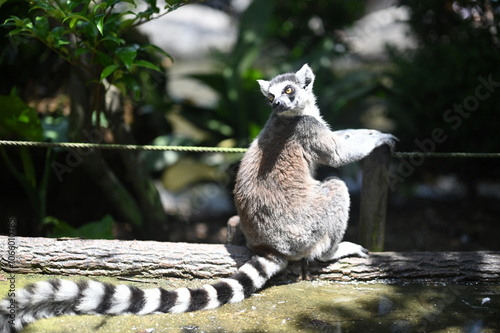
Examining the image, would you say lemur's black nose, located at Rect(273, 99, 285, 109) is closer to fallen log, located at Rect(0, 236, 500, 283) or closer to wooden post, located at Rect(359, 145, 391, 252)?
wooden post, located at Rect(359, 145, 391, 252)

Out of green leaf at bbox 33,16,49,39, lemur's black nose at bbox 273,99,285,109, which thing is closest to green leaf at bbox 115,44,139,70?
green leaf at bbox 33,16,49,39

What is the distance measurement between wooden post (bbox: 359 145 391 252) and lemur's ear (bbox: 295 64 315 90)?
0.72 m

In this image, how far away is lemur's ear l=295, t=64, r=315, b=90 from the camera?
3.91 m

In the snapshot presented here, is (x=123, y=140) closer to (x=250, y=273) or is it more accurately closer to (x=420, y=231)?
(x=250, y=273)

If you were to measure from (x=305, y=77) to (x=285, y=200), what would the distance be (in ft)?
3.27

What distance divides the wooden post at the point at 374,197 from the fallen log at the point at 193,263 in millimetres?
350

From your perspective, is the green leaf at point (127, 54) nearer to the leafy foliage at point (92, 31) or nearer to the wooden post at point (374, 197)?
the leafy foliage at point (92, 31)

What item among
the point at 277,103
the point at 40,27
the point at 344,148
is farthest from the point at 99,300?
the point at 40,27

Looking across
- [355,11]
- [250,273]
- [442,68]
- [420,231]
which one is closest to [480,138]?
[442,68]

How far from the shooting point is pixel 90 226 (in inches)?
188

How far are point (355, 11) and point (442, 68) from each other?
7.05 ft

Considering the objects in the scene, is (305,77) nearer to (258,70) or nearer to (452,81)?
(452,81)

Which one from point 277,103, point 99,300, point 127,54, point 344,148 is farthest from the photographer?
point 127,54

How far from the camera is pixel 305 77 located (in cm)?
396
